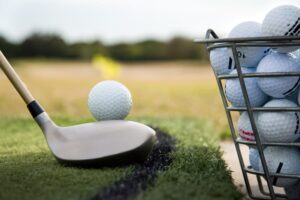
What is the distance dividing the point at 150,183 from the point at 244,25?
861 mm

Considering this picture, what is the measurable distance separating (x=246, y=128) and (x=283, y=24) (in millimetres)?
504

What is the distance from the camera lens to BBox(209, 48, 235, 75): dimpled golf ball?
2489mm

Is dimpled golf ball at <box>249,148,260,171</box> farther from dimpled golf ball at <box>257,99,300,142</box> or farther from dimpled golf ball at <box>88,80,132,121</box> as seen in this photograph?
dimpled golf ball at <box>88,80,132,121</box>

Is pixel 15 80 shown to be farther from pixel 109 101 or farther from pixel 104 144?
pixel 104 144

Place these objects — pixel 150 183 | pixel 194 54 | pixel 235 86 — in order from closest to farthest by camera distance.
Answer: pixel 150 183, pixel 235 86, pixel 194 54

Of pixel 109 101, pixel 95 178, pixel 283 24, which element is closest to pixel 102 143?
pixel 95 178

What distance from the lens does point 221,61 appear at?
8.18 feet

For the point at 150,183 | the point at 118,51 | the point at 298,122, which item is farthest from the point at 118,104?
the point at 118,51

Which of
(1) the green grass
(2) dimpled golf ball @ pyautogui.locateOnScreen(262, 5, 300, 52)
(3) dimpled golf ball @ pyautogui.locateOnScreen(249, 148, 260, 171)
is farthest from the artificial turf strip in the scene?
(2) dimpled golf ball @ pyautogui.locateOnScreen(262, 5, 300, 52)

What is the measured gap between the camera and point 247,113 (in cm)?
246

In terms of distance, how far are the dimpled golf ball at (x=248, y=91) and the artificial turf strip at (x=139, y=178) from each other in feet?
1.63

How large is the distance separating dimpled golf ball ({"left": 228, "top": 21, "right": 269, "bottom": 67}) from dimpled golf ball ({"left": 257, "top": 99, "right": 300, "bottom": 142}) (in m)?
0.23

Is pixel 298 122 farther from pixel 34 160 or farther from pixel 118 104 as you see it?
pixel 34 160

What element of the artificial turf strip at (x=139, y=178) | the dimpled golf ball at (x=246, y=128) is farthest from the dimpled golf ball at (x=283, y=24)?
the artificial turf strip at (x=139, y=178)
